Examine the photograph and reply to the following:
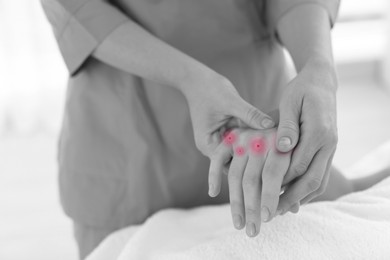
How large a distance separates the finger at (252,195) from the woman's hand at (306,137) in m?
0.03

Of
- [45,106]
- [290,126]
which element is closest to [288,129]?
[290,126]

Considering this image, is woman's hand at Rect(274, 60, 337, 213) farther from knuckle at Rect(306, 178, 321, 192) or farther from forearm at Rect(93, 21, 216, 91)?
forearm at Rect(93, 21, 216, 91)

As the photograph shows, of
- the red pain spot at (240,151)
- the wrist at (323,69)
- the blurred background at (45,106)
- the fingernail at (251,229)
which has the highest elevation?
the wrist at (323,69)

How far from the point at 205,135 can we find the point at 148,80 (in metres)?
0.23

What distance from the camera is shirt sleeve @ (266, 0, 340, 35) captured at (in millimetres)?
1233

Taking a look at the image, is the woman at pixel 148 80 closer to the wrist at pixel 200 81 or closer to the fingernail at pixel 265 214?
the wrist at pixel 200 81

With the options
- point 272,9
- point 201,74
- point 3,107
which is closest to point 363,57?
point 3,107

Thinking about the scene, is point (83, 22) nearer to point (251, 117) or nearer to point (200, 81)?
point (200, 81)

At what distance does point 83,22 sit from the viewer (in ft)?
3.88

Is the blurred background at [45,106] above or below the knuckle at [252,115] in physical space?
below

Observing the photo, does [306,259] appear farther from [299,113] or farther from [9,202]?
[9,202]

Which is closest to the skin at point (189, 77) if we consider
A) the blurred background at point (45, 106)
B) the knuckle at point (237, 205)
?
the knuckle at point (237, 205)

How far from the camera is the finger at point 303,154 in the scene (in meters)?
0.97

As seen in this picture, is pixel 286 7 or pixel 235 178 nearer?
pixel 235 178
